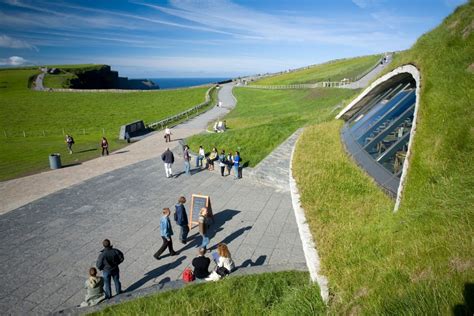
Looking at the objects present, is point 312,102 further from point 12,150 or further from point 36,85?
point 36,85

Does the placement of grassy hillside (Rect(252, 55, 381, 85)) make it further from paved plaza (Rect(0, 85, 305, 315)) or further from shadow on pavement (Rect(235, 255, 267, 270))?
shadow on pavement (Rect(235, 255, 267, 270))

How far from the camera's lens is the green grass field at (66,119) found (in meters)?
26.6

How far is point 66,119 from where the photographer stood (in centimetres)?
5003

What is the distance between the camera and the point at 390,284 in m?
6.35

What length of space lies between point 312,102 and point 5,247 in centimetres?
3568

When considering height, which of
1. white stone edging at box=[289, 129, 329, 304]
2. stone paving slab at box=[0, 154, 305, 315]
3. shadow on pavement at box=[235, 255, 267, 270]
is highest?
white stone edging at box=[289, 129, 329, 304]

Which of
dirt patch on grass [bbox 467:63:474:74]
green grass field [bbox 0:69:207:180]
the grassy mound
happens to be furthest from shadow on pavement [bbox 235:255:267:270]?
green grass field [bbox 0:69:207:180]

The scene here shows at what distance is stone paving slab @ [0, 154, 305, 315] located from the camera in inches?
389


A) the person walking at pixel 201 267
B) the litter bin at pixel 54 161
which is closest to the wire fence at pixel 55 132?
the litter bin at pixel 54 161

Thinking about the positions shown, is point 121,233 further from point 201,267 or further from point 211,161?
point 211,161

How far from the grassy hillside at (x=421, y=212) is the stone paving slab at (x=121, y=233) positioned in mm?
2247

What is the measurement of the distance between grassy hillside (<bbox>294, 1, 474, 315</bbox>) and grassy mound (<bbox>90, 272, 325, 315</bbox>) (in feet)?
2.93

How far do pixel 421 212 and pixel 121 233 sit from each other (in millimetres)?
10741

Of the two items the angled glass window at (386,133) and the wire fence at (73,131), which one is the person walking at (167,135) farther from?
the angled glass window at (386,133)
